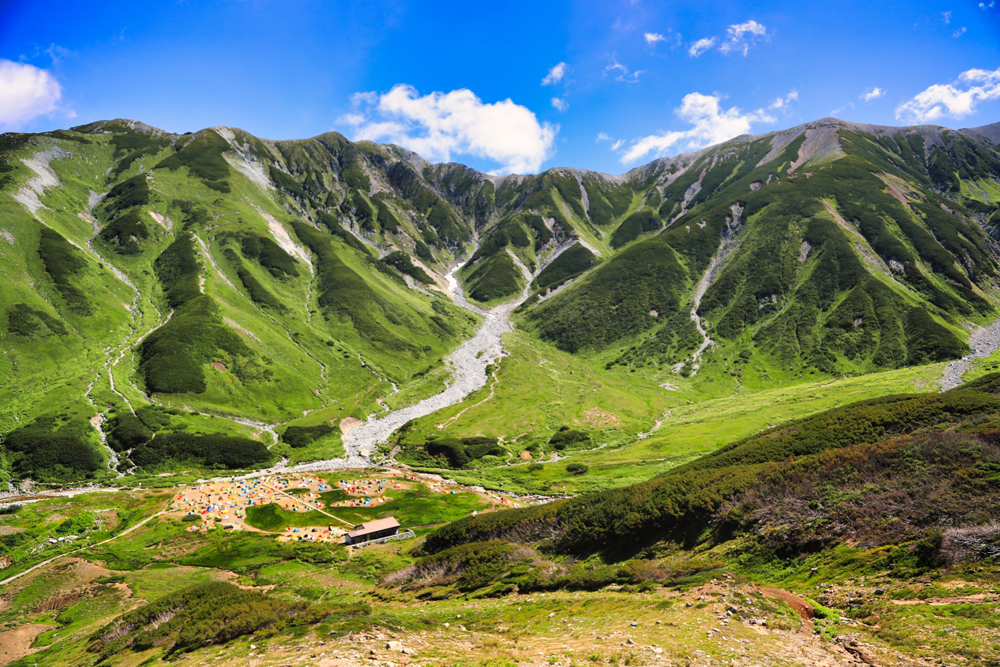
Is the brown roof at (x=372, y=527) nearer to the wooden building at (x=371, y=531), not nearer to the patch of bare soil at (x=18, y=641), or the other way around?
the wooden building at (x=371, y=531)

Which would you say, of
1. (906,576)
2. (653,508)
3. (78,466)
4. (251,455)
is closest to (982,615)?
(906,576)

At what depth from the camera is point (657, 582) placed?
2194 cm

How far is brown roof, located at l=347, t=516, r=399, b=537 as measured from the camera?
52.5m

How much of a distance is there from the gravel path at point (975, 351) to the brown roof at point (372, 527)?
353ft

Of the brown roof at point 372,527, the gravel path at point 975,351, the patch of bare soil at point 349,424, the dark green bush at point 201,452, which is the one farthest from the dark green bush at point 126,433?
the gravel path at point 975,351

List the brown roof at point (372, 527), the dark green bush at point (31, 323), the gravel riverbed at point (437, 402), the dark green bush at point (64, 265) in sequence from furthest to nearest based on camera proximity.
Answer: the dark green bush at point (64, 265) → the dark green bush at point (31, 323) → the gravel riverbed at point (437, 402) → the brown roof at point (372, 527)

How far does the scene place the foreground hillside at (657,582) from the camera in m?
15.2

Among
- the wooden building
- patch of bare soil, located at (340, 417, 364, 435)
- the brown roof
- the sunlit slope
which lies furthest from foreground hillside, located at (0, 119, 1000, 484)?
the wooden building

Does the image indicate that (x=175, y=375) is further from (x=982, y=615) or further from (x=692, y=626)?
(x=982, y=615)

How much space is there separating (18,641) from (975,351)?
193904 mm

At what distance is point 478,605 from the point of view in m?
24.5

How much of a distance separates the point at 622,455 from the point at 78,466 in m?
95.8

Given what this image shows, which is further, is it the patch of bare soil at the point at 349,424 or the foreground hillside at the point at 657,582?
the patch of bare soil at the point at 349,424

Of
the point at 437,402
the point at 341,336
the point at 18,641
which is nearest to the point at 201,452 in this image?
the point at 18,641
